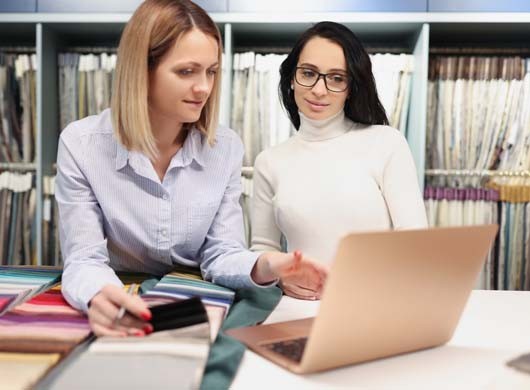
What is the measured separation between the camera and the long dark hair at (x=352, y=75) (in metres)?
1.84

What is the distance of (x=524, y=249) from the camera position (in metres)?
2.62

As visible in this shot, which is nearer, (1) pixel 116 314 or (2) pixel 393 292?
(2) pixel 393 292

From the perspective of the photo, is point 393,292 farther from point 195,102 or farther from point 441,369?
point 195,102

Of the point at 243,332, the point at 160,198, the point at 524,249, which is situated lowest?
the point at 524,249

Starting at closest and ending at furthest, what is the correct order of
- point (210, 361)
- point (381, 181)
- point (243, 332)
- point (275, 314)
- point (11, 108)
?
point (210, 361) → point (243, 332) → point (275, 314) → point (381, 181) → point (11, 108)

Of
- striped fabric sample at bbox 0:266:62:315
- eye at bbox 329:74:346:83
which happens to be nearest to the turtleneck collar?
eye at bbox 329:74:346:83

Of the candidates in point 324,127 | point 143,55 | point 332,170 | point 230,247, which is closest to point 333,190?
point 332,170

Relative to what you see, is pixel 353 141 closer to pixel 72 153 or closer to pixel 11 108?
pixel 72 153

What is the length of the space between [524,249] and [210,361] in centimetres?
213

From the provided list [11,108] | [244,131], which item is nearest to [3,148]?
[11,108]

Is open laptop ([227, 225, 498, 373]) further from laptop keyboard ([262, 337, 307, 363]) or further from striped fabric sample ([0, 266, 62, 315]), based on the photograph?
striped fabric sample ([0, 266, 62, 315])

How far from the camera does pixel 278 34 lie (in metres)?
2.70

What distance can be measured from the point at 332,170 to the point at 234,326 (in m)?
0.91

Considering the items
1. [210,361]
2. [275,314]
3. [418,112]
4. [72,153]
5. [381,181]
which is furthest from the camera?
[418,112]
